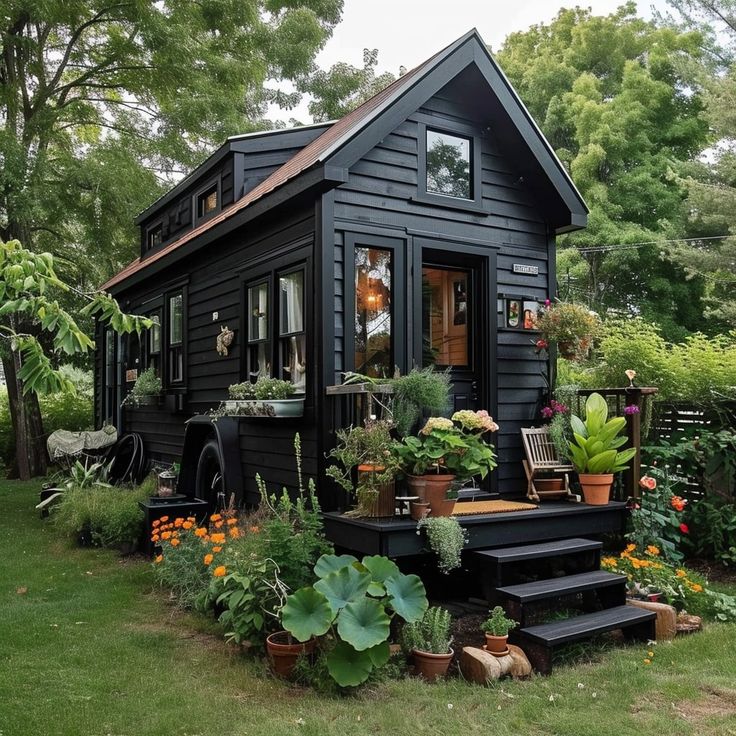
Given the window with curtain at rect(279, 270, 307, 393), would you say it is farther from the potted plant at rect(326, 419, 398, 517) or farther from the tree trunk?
the tree trunk

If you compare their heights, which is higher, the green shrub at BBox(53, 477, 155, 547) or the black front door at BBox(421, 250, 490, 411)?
the black front door at BBox(421, 250, 490, 411)

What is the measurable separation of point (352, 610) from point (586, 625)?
1568 millimetres

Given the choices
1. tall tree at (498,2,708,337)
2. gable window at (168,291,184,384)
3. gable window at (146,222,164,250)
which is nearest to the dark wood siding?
gable window at (168,291,184,384)

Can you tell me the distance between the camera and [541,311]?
678cm

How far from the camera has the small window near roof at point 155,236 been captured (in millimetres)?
11275

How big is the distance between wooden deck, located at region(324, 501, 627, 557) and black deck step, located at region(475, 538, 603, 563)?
0.10 meters

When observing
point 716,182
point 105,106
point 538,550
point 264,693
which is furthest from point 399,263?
point 716,182

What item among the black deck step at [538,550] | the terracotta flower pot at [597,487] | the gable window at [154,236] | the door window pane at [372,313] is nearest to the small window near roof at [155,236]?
the gable window at [154,236]

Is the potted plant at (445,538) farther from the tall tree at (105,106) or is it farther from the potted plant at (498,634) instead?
the tall tree at (105,106)

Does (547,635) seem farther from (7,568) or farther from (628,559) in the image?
(7,568)

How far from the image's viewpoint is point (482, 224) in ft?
21.7

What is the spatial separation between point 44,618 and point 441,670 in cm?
292

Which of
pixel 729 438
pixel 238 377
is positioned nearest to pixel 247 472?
pixel 238 377

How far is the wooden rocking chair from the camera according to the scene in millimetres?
6068
